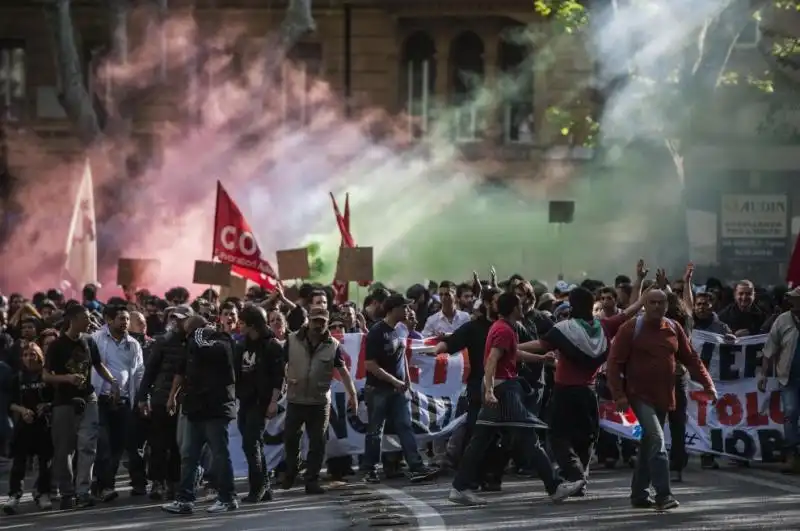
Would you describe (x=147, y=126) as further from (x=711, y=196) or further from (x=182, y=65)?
(x=711, y=196)

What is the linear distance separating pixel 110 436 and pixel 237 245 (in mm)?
6244

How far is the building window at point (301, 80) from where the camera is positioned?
3816 cm

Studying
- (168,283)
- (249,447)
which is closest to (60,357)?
(249,447)

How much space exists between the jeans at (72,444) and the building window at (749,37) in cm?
2519

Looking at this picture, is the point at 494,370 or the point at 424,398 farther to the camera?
the point at 424,398

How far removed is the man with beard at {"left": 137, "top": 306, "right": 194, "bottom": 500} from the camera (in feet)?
48.3

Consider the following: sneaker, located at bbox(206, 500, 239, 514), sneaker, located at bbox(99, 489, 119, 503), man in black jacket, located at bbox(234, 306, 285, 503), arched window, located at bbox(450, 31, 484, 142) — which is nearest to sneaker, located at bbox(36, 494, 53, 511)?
sneaker, located at bbox(99, 489, 119, 503)

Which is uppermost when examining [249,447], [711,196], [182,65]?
[182,65]

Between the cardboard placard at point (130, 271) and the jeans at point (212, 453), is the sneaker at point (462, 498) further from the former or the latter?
the cardboard placard at point (130, 271)

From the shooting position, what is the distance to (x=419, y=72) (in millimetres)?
39188

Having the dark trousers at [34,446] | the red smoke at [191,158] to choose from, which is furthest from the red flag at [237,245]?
the red smoke at [191,158]

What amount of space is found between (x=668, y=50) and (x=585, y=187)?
454 centimetres

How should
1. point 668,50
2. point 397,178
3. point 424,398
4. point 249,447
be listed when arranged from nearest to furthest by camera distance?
point 249,447 < point 424,398 < point 668,50 < point 397,178

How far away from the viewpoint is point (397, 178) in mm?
37406
